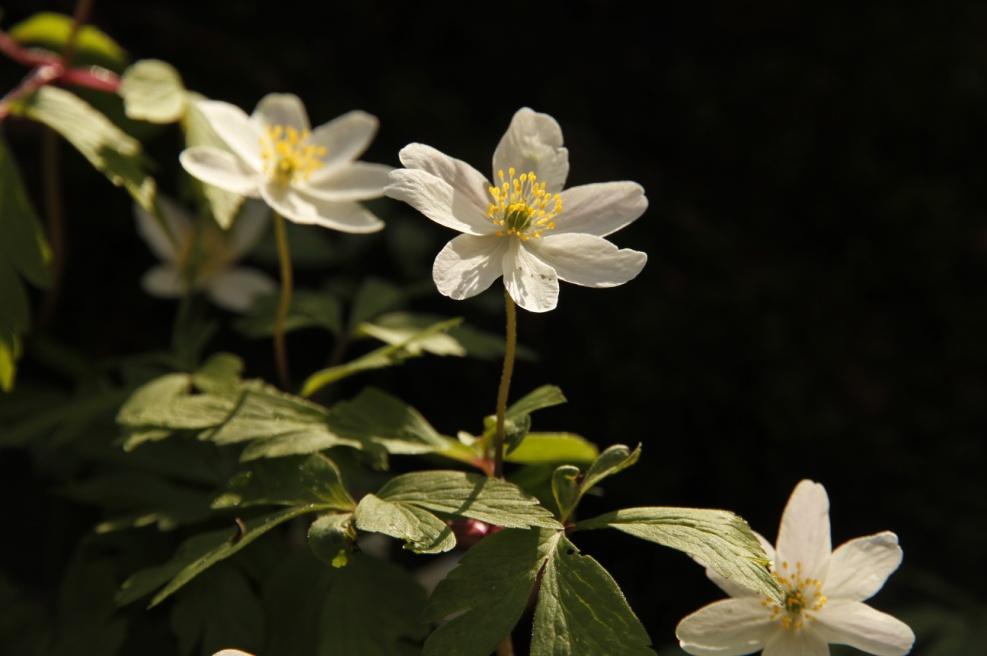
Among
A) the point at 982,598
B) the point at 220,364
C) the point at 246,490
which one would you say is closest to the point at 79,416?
the point at 220,364

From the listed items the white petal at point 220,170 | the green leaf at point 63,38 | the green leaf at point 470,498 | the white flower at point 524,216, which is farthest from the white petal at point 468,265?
the green leaf at point 63,38

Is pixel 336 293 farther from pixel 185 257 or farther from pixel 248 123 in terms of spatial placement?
pixel 248 123

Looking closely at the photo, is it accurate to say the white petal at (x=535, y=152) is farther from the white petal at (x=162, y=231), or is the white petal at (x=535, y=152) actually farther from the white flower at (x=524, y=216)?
the white petal at (x=162, y=231)

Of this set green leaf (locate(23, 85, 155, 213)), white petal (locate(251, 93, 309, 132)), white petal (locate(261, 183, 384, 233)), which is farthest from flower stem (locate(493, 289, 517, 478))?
green leaf (locate(23, 85, 155, 213))

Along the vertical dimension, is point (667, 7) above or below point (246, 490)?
above

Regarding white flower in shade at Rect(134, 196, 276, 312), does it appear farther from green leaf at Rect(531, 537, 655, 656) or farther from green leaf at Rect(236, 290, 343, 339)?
green leaf at Rect(531, 537, 655, 656)

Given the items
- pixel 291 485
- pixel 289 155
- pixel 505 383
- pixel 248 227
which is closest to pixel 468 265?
pixel 505 383

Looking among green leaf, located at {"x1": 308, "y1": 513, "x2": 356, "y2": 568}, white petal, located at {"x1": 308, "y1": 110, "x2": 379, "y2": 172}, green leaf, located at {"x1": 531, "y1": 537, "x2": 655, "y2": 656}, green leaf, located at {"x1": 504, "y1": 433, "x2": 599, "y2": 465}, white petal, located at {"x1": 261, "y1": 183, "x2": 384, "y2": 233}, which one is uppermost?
white petal, located at {"x1": 308, "y1": 110, "x2": 379, "y2": 172}
